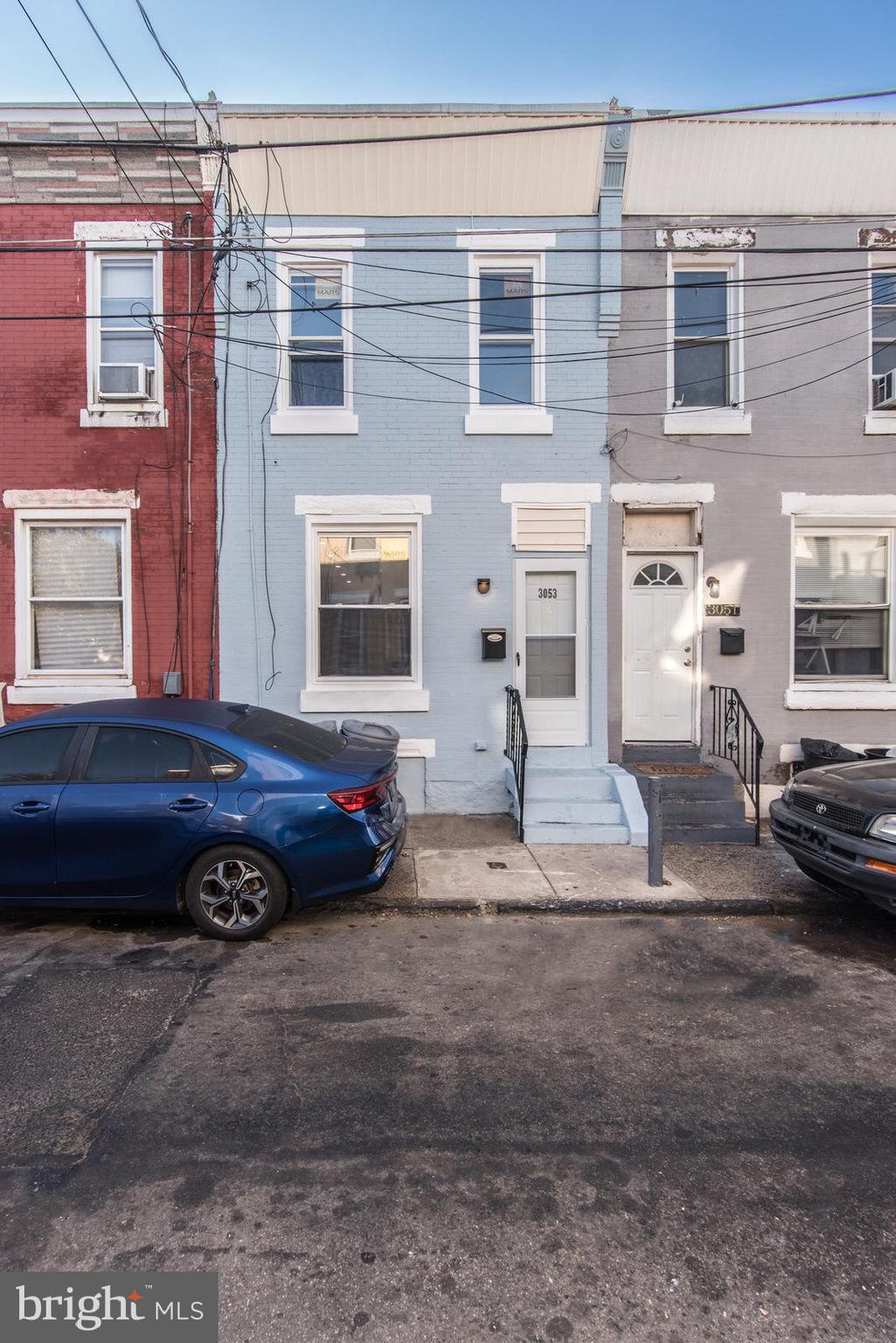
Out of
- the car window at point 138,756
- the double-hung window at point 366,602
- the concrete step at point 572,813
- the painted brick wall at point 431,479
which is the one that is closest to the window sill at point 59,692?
the painted brick wall at point 431,479

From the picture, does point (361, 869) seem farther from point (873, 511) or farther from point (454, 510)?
point (873, 511)

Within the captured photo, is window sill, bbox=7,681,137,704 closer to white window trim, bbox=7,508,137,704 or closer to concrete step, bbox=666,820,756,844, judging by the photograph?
A: white window trim, bbox=7,508,137,704

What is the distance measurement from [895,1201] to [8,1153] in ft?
11.0

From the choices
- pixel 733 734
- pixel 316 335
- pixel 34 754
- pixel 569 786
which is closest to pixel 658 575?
pixel 733 734

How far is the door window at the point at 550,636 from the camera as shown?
870 cm

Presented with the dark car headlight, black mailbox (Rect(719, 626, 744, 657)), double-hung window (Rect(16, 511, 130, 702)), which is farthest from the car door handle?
black mailbox (Rect(719, 626, 744, 657))

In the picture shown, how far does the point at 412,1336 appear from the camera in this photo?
7.03 ft

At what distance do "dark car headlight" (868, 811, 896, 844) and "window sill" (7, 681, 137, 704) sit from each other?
739cm

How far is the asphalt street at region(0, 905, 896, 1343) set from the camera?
2.31 metres

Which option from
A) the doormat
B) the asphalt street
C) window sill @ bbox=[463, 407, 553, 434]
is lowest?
the asphalt street

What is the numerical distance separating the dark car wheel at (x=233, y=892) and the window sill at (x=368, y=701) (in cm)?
352

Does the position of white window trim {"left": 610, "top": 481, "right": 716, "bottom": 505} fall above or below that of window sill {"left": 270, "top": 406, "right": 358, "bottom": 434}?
below

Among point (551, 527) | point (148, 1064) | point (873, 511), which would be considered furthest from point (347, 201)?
point (148, 1064)

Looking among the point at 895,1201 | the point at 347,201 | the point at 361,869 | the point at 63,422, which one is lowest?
the point at 895,1201
